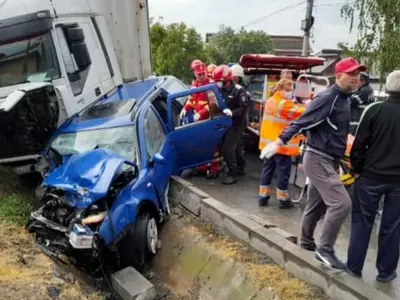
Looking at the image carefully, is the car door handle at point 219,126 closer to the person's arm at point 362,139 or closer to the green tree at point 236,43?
the person's arm at point 362,139

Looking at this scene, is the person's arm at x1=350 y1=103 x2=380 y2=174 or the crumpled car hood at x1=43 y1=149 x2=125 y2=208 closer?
the person's arm at x1=350 y1=103 x2=380 y2=174

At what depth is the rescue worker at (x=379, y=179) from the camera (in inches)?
154

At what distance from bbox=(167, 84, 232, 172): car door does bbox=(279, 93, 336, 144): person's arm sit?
2.71 meters

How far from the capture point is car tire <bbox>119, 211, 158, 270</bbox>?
5078 millimetres

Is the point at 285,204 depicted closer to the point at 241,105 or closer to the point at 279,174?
the point at 279,174

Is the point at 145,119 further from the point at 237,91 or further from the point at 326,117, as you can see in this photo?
the point at 326,117

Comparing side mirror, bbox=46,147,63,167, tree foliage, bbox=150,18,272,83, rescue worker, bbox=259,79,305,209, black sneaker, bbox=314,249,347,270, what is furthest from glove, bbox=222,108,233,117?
tree foliage, bbox=150,18,272,83

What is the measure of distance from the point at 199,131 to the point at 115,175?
208 centimetres

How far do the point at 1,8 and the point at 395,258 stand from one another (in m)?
6.17

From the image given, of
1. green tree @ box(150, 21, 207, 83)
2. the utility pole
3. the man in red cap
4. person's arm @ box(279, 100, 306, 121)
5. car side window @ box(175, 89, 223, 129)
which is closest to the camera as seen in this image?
the man in red cap

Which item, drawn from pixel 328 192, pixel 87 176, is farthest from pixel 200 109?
pixel 328 192

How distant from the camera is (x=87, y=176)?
493cm

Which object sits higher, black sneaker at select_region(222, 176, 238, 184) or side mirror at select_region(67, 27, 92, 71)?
side mirror at select_region(67, 27, 92, 71)

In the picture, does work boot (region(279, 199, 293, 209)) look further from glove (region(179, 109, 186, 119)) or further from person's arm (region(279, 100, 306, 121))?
glove (region(179, 109, 186, 119))
